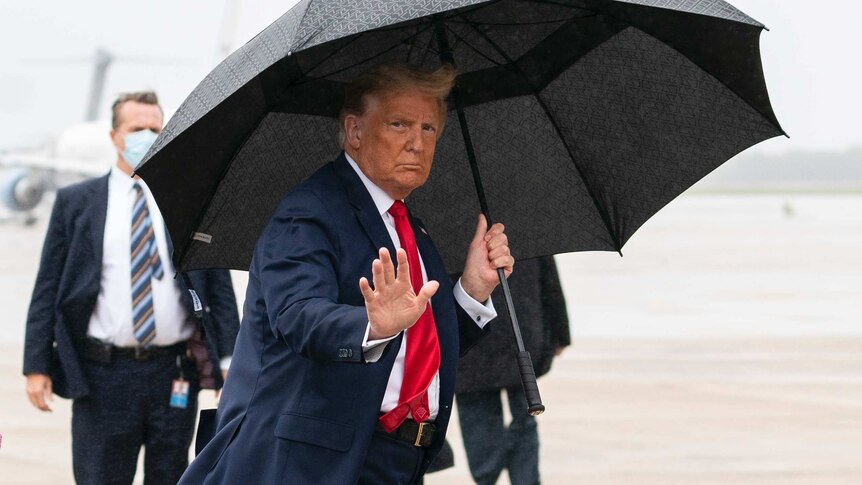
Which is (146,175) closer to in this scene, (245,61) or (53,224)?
(245,61)

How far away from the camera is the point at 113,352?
4961 mm

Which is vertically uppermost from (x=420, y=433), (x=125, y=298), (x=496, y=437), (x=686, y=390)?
(x=125, y=298)

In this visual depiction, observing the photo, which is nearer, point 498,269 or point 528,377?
point 528,377

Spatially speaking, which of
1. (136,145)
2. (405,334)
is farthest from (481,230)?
(136,145)

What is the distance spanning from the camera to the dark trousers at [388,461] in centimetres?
310

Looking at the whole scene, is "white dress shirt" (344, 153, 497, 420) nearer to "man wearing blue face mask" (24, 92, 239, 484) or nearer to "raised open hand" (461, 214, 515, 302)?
"raised open hand" (461, 214, 515, 302)

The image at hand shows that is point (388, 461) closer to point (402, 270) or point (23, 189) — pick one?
point (402, 270)

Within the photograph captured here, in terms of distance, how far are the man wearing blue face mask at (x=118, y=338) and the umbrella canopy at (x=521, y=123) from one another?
142 cm

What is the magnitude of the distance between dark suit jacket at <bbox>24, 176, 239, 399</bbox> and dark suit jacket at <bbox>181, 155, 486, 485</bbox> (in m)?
1.95

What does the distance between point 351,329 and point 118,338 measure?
2.47m

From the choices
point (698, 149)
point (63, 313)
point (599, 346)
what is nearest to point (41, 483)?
point (63, 313)

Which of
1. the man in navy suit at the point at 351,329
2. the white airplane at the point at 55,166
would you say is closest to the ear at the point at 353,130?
the man in navy suit at the point at 351,329

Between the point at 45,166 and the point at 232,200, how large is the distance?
121 ft

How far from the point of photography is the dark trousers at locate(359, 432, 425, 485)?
310 centimetres
